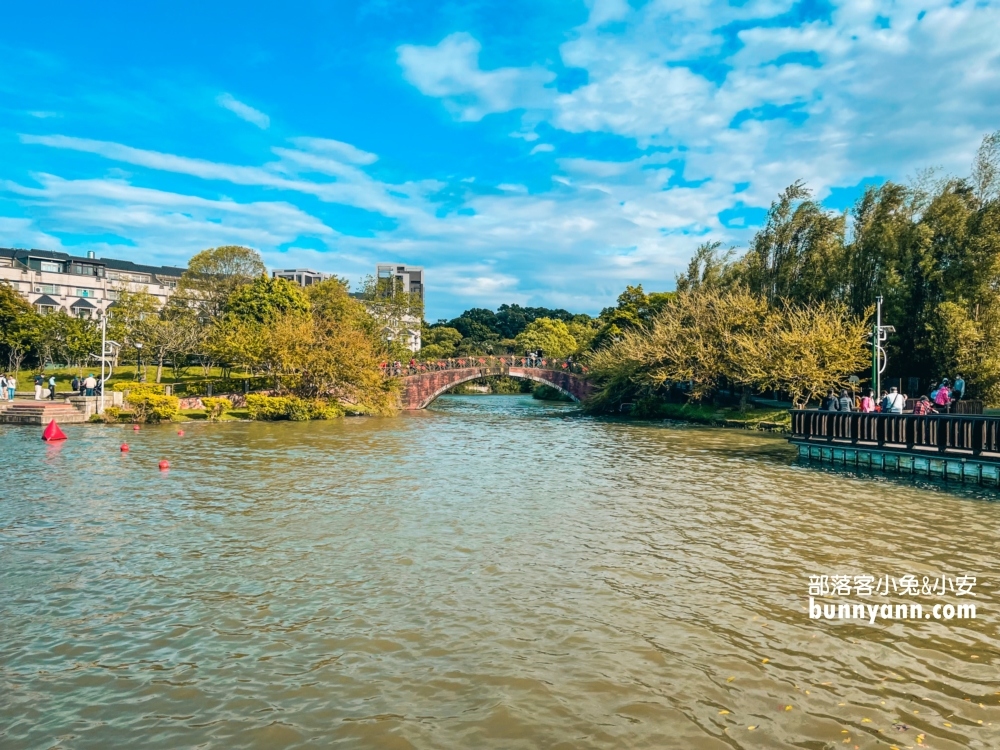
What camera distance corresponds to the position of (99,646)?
30.0 feet

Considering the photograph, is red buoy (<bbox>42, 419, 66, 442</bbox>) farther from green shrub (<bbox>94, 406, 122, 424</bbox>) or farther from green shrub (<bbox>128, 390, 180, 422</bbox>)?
green shrub (<bbox>128, 390, 180, 422</bbox>)

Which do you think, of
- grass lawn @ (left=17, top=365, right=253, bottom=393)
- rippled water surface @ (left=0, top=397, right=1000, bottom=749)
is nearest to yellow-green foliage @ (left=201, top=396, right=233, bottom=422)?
grass lawn @ (left=17, top=365, right=253, bottom=393)

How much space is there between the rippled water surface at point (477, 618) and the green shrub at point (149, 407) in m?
20.3

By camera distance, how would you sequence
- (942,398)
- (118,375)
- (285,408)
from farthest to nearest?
(118,375)
(285,408)
(942,398)

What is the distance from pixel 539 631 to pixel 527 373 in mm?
57446

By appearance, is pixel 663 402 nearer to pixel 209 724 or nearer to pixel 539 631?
pixel 539 631

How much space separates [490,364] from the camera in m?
65.5

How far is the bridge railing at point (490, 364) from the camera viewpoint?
205 ft

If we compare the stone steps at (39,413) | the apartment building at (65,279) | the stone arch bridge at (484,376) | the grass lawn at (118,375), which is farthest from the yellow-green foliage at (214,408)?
the apartment building at (65,279)

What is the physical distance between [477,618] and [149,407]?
37.4 metres

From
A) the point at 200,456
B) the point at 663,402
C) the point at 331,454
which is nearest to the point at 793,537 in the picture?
the point at 331,454

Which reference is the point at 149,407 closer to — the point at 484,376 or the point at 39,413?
the point at 39,413

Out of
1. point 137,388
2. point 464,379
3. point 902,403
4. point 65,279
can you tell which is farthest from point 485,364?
point 65,279

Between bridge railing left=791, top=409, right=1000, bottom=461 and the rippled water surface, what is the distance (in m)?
2.54
